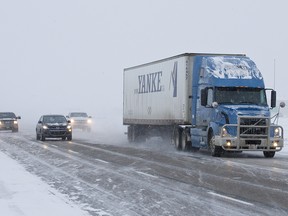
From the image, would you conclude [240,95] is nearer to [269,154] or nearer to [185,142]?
[269,154]

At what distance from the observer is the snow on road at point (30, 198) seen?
9.51m

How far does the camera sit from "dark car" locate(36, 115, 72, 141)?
3434 cm

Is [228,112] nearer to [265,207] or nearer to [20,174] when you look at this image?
[20,174]

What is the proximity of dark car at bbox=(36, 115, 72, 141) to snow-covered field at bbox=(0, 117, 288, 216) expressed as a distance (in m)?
19.2

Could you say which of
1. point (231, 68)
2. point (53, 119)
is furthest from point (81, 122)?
point (231, 68)

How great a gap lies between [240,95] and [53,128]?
14982 mm

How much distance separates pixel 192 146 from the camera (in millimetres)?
24906

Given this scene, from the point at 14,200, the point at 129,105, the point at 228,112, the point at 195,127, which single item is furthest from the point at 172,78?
the point at 14,200

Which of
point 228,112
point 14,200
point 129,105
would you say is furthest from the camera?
point 129,105

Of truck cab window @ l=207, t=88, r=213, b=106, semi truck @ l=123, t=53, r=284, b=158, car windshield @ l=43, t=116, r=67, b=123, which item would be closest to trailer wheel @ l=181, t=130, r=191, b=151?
semi truck @ l=123, t=53, r=284, b=158

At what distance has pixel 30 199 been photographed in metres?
10.8

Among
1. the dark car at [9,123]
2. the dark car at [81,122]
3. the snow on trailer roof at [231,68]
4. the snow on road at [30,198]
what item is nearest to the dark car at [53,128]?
the snow on trailer roof at [231,68]

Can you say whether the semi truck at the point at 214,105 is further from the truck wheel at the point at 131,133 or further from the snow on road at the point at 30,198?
the snow on road at the point at 30,198

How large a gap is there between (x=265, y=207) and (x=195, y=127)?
14.3 m
